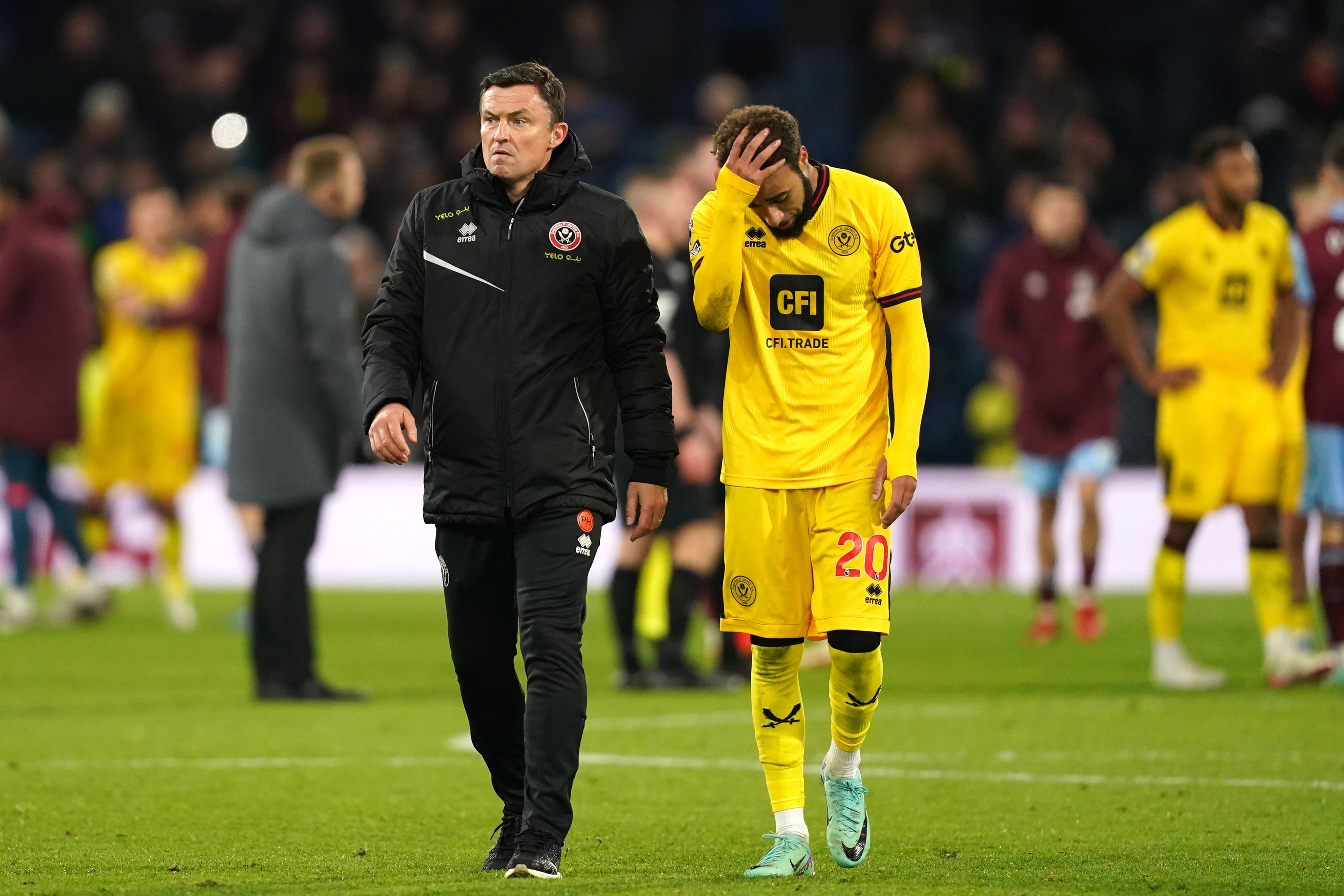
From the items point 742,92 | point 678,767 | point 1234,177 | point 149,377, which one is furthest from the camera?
point 742,92

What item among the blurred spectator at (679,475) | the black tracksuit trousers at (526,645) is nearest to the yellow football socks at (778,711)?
the black tracksuit trousers at (526,645)

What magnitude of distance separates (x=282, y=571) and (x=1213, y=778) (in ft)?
14.6

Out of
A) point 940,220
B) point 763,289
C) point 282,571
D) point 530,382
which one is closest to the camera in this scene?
point 530,382

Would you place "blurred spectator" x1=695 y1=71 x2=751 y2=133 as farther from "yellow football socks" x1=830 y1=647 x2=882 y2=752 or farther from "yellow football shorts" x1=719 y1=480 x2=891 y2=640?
"yellow football socks" x1=830 y1=647 x2=882 y2=752

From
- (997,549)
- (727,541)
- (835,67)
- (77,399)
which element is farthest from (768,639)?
(835,67)

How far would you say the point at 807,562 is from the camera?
18.1 ft

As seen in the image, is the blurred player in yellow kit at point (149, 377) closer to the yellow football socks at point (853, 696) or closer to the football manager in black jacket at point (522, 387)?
the football manager in black jacket at point (522, 387)

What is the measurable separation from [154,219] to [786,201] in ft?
30.8

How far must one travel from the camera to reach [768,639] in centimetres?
553

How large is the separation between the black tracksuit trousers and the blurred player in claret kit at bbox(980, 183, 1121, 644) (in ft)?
24.6

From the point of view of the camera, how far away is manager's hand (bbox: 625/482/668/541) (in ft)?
17.3

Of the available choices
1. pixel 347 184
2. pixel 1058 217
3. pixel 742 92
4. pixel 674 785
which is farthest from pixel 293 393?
pixel 742 92

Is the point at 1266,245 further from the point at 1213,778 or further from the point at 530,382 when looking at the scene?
the point at 530,382

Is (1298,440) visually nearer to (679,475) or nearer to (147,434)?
(679,475)
